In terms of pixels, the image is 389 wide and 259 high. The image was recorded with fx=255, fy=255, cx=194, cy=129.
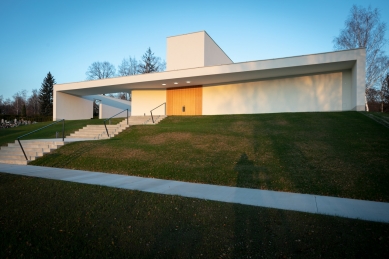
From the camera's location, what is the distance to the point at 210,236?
370 centimetres

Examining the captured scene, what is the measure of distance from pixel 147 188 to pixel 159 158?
10.4 ft

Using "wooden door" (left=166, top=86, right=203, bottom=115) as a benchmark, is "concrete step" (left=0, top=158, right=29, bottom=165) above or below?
below

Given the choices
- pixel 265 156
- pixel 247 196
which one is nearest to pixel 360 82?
pixel 265 156

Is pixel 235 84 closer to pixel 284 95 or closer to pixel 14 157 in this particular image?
pixel 284 95

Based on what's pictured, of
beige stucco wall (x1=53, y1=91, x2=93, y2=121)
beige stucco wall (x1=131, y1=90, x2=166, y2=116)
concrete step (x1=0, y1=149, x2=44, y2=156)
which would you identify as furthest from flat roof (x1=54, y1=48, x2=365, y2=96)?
concrete step (x1=0, y1=149, x2=44, y2=156)

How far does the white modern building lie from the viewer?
1630cm

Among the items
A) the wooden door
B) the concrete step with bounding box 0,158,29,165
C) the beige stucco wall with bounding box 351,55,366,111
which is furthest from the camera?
the wooden door

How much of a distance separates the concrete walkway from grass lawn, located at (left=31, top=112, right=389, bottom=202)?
Answer: 52 centimetres

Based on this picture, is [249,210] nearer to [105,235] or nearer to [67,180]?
[105,235]

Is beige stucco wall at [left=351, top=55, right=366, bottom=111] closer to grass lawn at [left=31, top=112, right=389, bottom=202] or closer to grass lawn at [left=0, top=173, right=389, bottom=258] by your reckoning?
grass lawn at [left=31, top=112, right=389, bottom=202]

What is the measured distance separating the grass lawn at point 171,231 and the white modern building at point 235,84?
45.2ft

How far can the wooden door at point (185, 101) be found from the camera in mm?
22484

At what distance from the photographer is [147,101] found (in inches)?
979

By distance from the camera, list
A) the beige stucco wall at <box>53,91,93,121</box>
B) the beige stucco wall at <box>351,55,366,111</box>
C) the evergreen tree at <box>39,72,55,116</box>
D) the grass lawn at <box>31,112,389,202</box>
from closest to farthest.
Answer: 1. the grass lawn at <box>31,112,389,202</box>
2. the beige stucco wall at <box>351,55,366,111</box>
3. the beige stucco wall at <box>53,91,93,121</box>
4. the evergreen tree at <box>39,72,55,116</box>
